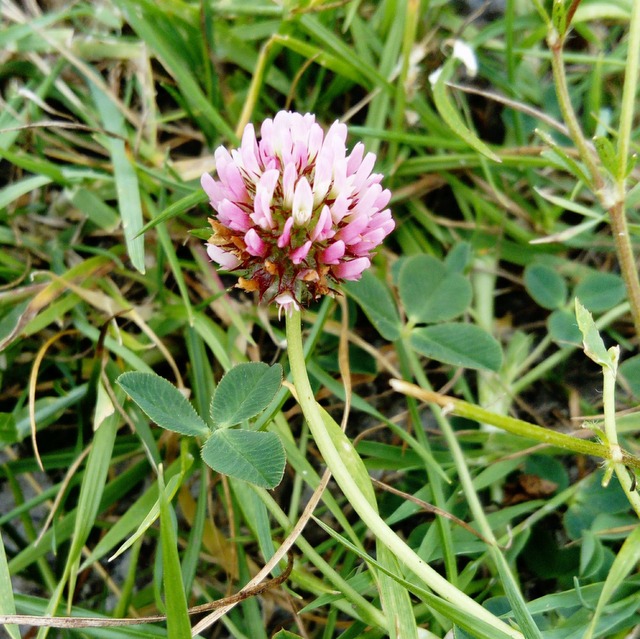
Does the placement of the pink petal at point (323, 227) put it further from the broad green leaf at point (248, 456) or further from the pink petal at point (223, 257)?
the broad green leaf at point (248, 456)

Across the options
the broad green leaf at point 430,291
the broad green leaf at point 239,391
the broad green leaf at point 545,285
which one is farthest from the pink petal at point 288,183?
the broad green leaf at point 545,285

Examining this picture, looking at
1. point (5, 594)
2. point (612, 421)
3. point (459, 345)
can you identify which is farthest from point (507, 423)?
point (5, 594)

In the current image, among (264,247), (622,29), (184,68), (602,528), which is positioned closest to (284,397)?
(264,247)

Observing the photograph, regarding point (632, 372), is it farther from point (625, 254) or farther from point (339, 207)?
point (339, 207)

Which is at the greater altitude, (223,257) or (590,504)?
(223,257)

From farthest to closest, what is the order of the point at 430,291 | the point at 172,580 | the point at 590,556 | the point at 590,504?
1. the point at 430,291
2. the point at 590,504
3. the point at 590,556
4. the point at 172,580

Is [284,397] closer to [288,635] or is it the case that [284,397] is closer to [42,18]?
[288,635]
